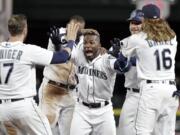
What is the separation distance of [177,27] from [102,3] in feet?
7.88

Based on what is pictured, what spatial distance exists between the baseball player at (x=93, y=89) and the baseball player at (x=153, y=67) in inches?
13.5

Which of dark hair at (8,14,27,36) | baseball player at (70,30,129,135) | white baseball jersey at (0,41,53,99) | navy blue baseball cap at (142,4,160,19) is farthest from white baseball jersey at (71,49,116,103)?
dark hair at (8,14,27,36)

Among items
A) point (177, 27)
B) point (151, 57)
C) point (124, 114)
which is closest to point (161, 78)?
point (151, 57)

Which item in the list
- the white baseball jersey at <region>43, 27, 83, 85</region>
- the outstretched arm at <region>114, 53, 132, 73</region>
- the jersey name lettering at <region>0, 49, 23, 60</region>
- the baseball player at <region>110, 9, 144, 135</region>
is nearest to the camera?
the jersey name lettering at <region>0, 49, 23, 60</region>

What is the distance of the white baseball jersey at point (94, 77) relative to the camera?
11.4m

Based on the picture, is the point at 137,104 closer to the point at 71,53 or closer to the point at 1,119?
the point at 71,53

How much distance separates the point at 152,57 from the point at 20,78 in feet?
5.28

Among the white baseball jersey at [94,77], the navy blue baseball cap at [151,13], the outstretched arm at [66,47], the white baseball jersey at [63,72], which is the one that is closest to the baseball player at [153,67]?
the navy blue baseball cap at [151,13]

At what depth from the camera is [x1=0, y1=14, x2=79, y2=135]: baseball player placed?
10.6 m

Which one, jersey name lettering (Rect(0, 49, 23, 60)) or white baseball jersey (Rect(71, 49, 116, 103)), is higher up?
jersey name lettering (Rect(0, 49, 23, 60))

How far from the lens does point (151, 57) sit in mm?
11195

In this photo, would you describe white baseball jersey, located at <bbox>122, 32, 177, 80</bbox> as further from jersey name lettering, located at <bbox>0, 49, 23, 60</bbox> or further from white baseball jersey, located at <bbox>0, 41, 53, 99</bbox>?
jersey name lettering, located at <bbox>0, 49, 23, 60</bbox>

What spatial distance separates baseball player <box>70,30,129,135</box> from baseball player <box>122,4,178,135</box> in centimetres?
34

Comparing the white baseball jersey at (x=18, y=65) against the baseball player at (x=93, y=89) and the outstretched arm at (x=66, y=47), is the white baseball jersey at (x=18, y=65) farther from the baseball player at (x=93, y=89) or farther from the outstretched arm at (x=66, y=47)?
the baseball player at (x=93, y=89)
